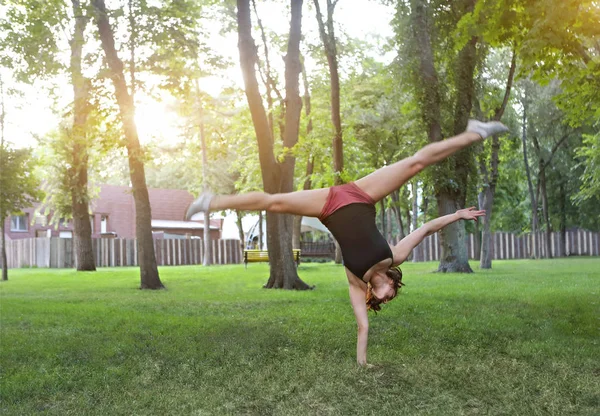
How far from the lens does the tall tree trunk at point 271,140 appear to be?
17141 millimetres

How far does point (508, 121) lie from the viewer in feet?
118

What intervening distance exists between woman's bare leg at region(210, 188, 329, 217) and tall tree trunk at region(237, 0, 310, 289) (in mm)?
9791

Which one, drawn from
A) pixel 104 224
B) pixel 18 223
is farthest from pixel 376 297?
pixel 104 224

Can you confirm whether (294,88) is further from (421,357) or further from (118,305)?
(421,357)

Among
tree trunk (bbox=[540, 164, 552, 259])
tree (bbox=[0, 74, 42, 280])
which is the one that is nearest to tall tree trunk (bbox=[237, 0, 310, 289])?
tree (bbox=[0, 74, 42, 280])

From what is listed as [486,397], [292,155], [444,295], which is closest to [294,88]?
[292,155]

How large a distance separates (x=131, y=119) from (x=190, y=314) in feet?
27.1

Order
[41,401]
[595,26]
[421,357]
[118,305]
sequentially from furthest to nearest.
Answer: [118,305] → [595,26] → [421,357] → [41,401]

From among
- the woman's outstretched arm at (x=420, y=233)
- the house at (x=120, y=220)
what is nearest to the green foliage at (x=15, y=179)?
the woman's outstretched arm at (x=420, y=233)

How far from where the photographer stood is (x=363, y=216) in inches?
291

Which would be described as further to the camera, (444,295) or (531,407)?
(444,295)

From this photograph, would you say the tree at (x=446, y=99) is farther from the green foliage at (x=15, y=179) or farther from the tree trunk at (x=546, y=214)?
the tree trunk at (x=546, y=214)

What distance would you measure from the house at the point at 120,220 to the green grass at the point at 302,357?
4295 centimetres

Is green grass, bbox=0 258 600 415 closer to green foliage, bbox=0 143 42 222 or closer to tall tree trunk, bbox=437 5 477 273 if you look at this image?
tall tree trunk, bbox=437 5 477 273
